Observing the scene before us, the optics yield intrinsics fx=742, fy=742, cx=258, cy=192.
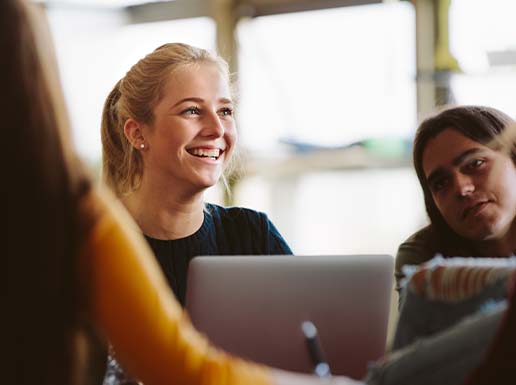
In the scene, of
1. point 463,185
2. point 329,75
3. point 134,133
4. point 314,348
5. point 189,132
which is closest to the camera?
point 314,348

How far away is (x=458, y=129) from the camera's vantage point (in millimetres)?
1947

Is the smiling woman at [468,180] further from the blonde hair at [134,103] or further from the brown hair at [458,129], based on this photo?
the blonde hair at [134,103]

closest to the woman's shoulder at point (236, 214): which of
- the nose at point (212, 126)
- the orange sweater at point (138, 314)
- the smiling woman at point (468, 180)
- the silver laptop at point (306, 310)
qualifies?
the nose at point (212, 126)

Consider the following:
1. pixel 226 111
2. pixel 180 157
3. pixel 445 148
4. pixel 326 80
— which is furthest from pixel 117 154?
pixel 326 80

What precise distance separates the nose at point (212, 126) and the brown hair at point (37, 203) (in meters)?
1.26

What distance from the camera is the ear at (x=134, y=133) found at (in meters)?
2.21

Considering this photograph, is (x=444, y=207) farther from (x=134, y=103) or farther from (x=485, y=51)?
(x=485, y=51)

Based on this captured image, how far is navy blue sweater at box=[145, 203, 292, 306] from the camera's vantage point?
2.01 m

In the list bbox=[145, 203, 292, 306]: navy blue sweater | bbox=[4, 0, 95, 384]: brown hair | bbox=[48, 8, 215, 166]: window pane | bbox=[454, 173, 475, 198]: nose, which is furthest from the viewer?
bbox=[48, 8, 215, 166]: window pane

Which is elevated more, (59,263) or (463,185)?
(59,263)

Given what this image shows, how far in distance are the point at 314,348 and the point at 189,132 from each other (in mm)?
1024

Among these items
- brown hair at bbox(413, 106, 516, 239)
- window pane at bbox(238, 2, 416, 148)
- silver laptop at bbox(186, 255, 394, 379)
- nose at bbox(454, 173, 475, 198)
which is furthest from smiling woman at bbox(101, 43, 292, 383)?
window pane at bbox(238, 2, 416, 148)

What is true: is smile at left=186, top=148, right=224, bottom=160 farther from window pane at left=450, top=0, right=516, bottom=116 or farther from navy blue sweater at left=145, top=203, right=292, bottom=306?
window pane at left=450, top=0, right=516, bottom=116

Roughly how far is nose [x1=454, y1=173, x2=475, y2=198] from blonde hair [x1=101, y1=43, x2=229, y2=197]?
796 mm
